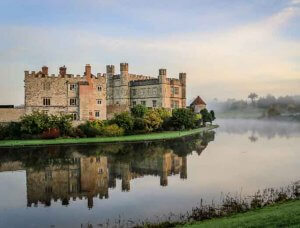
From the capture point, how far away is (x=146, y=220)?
1388cm

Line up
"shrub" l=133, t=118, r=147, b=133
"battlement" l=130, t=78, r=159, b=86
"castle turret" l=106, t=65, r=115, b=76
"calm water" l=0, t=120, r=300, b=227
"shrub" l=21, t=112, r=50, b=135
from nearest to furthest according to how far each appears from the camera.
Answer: "calm water" l=0, t=120, r=300, b=227
"shrub" l=21, t=112, r=50, b=135
"shrub" l=133, t=118, r=147, b=133
"battlement" l=130, t=78, r=159, b=86
"castle turret" l=106, t=65, r=115, b=76

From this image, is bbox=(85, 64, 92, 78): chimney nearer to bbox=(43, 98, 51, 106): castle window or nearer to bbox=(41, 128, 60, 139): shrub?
bbox=(43, 98, 51, 106): castle window

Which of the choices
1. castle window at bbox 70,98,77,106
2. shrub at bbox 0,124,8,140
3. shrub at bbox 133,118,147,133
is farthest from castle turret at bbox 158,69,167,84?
shrub at bbox 0,124,8,140

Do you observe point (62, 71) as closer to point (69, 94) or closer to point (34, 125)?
point (69, 94)

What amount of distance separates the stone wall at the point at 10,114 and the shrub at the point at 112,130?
37.4ft

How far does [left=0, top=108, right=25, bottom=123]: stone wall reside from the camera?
4578cm

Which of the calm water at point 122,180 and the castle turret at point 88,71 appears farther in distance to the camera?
the castle turret at point 88,71

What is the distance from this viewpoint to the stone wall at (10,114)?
150 feet

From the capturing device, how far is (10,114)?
46688mm

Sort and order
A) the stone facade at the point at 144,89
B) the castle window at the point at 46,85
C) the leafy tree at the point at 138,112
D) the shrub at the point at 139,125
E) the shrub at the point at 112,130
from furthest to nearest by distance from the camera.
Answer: the stone facade at the point at 144,89 → the leafy tree at the point at 138,112 → the castle window at the point at 46,85 → the shrub at the point at 139,125 → the shrub at the point at 112,130

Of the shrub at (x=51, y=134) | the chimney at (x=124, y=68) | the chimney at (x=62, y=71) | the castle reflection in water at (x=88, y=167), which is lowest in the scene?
the castle reflection in water at (x=88, y=167)

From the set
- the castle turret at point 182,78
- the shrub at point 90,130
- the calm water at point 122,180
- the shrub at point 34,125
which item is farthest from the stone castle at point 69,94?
the castle turret at point 182,78

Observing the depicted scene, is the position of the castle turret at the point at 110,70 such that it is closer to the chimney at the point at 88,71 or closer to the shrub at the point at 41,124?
the chimney at the point at 88,71

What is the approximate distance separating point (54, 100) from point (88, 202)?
38007 millimetres
